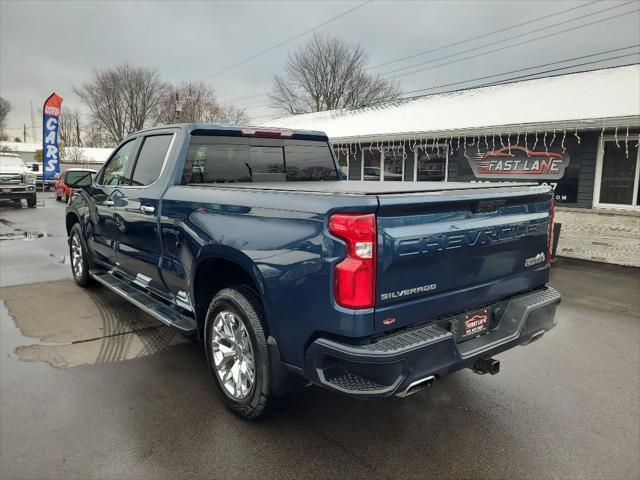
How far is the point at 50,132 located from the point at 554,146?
71.8ft

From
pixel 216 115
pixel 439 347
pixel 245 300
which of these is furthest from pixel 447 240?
pixel 216 115

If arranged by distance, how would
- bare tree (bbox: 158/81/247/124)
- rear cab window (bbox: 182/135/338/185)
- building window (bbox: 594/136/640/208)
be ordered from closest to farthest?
rear cab window (bbox: 182/135/338/185)
building window (bbox: 594/136/640/208)
bare tree (bbox: 158/81/247/124)

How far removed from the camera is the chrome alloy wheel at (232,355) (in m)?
2.99

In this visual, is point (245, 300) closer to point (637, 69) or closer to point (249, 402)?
point (249, 402)

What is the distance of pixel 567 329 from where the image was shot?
5.09 m

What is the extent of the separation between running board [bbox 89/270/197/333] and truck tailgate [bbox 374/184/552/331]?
1851mm

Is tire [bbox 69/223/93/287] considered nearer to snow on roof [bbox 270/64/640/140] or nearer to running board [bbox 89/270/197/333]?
running board [bbox 89/270/197/333]

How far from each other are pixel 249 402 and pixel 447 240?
161cm

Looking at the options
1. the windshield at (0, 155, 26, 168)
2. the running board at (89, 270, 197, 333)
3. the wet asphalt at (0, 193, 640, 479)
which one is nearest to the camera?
the wet asphalt at (0, 193, 640, 479)

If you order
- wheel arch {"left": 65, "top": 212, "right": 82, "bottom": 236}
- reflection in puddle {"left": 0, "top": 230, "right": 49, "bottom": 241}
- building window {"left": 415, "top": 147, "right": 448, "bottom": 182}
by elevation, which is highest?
building window {"left": 415, "top": 147, "right": 448, "bottom": 182}

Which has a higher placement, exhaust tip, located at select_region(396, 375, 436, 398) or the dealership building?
the dealership building

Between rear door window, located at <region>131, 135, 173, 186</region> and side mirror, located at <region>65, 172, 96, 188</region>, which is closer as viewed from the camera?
rear door window, located at <region>131, 135, 173, 186</region>

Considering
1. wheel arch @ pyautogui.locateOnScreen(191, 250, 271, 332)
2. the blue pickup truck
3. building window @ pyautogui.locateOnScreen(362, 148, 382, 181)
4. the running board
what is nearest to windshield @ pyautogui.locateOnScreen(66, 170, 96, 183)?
the running board

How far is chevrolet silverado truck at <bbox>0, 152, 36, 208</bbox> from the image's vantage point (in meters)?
17.6
